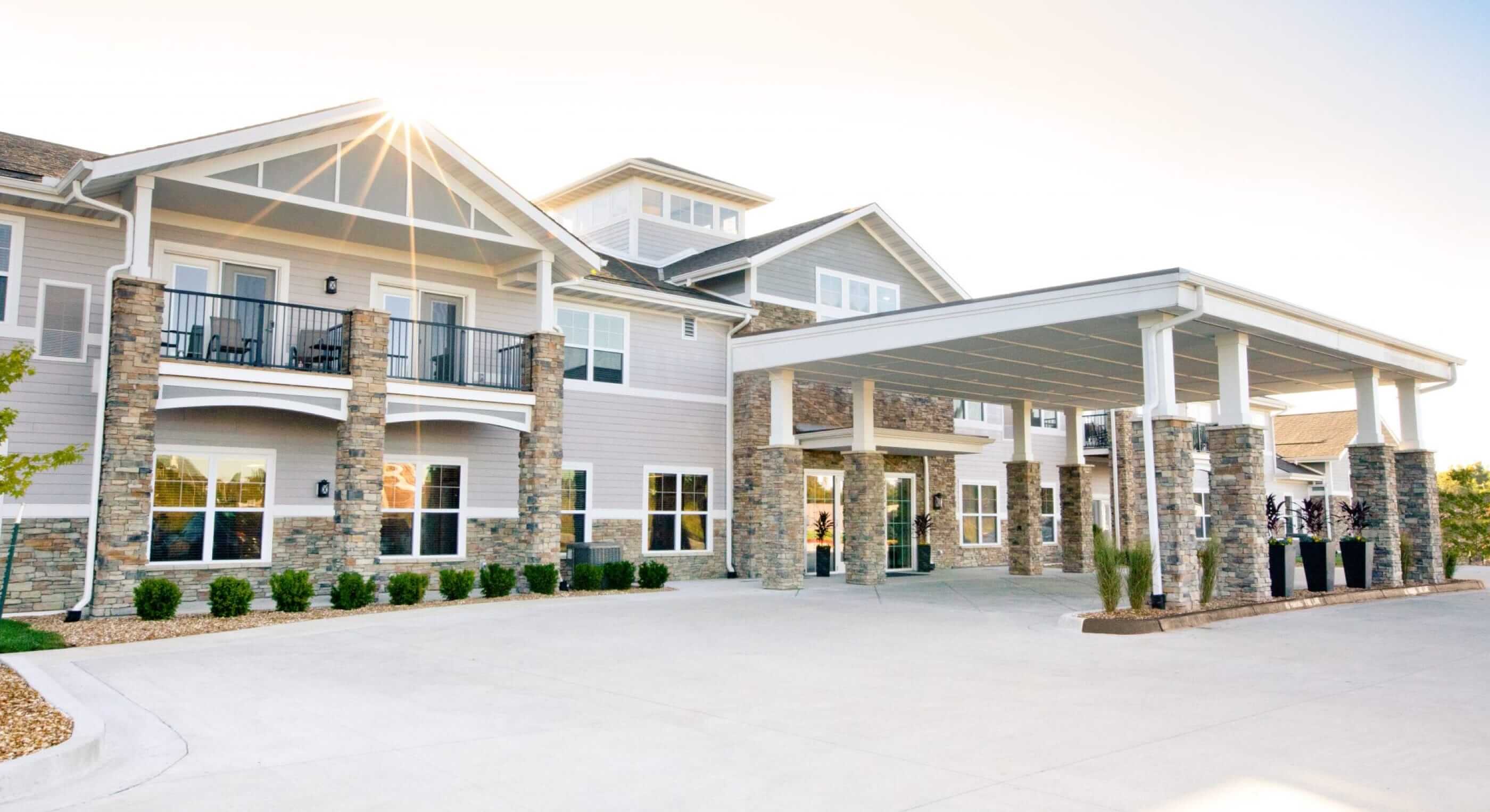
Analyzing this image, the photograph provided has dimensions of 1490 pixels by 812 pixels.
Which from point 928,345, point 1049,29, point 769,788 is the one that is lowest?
point 769,788

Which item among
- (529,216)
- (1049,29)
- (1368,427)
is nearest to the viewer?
(1049,29)

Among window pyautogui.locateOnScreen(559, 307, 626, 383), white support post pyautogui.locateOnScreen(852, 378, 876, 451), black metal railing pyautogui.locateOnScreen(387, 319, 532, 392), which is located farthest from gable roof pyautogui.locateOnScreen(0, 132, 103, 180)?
white support post pyautogui.locateOnScreen(852, 378, 876, 451)

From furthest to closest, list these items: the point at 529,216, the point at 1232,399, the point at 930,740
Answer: the point at 529,216 < the point at 1232,399 < the point at 930,740

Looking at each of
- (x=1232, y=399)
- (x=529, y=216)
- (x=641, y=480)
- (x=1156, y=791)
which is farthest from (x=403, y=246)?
(x=1156, y=791)

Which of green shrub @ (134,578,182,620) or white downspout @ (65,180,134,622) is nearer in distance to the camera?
green shrub @ (134,578,182,620)

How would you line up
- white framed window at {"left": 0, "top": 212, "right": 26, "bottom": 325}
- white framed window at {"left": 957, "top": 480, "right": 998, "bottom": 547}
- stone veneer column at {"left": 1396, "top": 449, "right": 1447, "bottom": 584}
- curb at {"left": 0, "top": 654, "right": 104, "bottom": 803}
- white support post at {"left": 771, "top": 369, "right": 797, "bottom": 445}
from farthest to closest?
white framed window at {"left": 957, "top": 480, "right": 998, "bottom": 547} < stone veneer column at {"left": 1396, "top": 449, "right": 1447, "bottom": 584} < white support post at {"left": 771, "top": 369, "right": 797, "bottom": 445} < white framed window at {"left": 0, "top": 212, "right": 26, "bottom": 325} < curb at {"left": 0, "top": 654, "right": 104, "bottom": 803}

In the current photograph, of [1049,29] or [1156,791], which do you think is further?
[1049,29]

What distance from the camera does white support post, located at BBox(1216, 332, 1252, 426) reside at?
1472 cm

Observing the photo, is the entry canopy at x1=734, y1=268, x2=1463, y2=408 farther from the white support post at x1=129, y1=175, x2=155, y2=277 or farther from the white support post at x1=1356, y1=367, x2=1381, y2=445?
the white support post at x1=129, y1=175, x2=155, y2=277

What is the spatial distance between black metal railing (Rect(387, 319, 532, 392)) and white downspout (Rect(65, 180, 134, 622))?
3.88 m

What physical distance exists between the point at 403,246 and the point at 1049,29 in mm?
10895

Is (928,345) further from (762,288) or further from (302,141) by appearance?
(302,141)

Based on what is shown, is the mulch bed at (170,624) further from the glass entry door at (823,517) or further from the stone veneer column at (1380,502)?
the stone veneer column at (1380,502)

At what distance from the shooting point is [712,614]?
14328 millimetres
